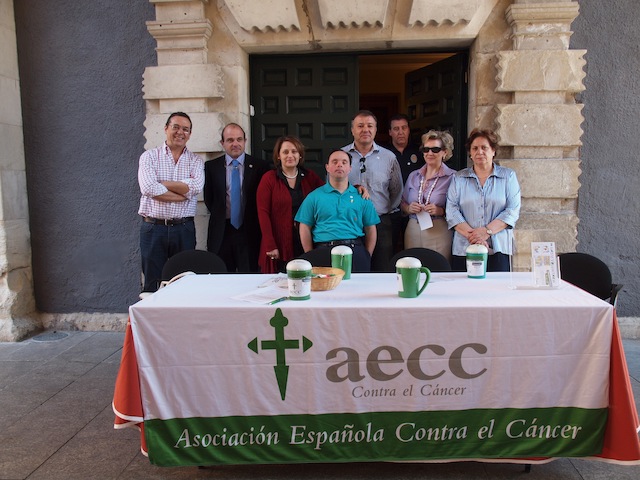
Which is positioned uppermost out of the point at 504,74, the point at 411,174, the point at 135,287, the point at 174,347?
the point at 504,74

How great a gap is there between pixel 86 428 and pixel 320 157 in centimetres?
305

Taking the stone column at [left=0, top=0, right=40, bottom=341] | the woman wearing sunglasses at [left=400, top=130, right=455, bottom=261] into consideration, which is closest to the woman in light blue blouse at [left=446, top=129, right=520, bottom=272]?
the woman wearing sunglasses at [left=400, top=130, right=455, bottom=261]

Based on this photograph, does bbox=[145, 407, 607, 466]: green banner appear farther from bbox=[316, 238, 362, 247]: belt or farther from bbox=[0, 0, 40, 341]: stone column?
bbox=[0, 0, 40, 341]: stone column

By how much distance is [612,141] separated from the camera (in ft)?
15.1

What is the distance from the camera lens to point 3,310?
491cm

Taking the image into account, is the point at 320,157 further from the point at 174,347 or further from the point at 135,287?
the point at 174,347

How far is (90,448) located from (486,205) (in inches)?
116

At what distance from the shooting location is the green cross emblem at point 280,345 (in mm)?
2332

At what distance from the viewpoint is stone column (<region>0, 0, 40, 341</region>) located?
4863mm

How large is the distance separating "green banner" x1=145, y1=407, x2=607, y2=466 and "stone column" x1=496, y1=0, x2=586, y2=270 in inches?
93.9

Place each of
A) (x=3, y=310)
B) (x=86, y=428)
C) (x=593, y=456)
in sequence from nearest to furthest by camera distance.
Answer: (x=593, y=456) → (x=86, y=428) → (x=3, y=310)

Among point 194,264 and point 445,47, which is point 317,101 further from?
point 194,264

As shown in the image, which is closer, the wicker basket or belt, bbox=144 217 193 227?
the wicker basket

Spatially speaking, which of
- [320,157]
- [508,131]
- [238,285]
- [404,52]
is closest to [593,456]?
[238,285]
